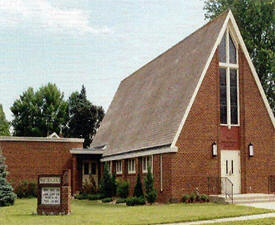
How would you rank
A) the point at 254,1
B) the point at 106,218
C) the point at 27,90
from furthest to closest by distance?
the point at 27,90 → the point at 254,1 → the point at 106,218

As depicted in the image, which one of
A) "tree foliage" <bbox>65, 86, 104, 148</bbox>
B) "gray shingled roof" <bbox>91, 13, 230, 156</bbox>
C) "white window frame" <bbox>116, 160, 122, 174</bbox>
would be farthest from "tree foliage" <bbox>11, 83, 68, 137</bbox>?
"white window frame" <bbox>116, 160, 122, 174</bbox>

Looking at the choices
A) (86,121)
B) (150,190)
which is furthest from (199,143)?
(86,121)

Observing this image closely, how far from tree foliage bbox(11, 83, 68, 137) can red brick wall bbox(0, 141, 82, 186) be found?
123ft

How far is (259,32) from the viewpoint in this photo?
41906mm

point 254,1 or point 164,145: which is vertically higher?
point 254,1

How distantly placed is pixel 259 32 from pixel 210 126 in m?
18.4

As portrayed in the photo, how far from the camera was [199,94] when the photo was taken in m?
26.4

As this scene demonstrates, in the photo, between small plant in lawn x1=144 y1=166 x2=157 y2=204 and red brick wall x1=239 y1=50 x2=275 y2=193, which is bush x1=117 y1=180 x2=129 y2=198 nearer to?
small plant in lawn x1=144 y1=166 x2=157 y2=204

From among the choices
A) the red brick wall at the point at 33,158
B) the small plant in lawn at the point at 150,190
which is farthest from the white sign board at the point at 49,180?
the red brick wall at the point at 33,158

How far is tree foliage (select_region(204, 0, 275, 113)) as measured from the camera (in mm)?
40594

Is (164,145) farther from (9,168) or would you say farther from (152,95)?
(9,168)

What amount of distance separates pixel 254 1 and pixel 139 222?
28.8 m

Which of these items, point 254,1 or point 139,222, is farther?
point 254,1

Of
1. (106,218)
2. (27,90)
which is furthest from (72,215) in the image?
(27,90)
